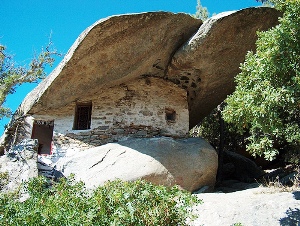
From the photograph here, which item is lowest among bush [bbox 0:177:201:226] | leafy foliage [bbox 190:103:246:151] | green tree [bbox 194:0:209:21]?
bush [bbox 0:177:201:226]

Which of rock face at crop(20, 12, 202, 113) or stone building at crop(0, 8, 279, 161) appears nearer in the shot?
rock face at crop(20, 12, 202, 113)

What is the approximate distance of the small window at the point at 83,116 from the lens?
1059cm

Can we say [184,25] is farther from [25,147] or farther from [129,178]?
[25,147]

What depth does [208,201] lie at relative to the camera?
7781 mm

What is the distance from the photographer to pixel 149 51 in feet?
32.5

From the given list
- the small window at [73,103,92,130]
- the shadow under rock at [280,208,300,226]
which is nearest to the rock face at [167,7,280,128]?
the small window at [73,103,92,130]

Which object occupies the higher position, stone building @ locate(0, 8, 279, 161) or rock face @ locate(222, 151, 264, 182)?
stone building @ locate(0, 8, 279, 161)

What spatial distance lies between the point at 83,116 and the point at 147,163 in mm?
2769

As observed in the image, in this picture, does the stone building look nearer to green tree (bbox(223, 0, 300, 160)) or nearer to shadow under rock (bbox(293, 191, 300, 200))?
green tree (bbox(223, 0, 300, 160))

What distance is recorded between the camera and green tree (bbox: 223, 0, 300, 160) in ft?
20.8

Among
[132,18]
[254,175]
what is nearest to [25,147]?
[132,18]

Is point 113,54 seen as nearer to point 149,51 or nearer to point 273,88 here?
point 149,51

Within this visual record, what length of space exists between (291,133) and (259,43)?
1790 mm

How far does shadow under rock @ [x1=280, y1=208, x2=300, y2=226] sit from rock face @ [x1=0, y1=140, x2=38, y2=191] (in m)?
5.03
